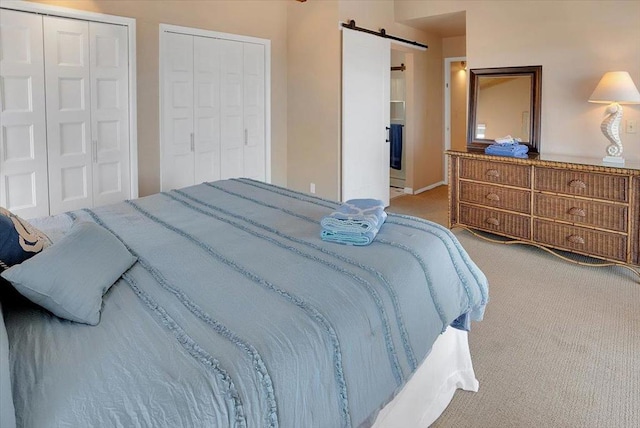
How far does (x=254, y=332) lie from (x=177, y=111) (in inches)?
152

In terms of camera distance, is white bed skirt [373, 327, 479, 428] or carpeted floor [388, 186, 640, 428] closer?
white bed skirt [373, 327, 479, 428]

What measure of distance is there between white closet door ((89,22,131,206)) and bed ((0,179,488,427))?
1.97m

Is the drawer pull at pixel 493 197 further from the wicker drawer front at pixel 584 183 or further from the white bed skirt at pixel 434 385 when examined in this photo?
the white bed skirt at pixel 434 385

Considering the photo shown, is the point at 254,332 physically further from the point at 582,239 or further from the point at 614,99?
the point at 614,99

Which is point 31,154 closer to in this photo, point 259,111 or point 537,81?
point 259,111

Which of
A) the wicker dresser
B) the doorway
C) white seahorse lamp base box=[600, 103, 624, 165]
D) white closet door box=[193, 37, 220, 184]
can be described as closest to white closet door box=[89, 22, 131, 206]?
white closet door box=[193, 37, 220, 184]

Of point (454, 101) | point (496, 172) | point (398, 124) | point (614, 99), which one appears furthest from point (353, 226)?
point (454, 101)

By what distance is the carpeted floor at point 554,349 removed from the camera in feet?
6.86

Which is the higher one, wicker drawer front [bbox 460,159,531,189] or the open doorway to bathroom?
the open doorway to bathroom

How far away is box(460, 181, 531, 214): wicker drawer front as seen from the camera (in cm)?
420

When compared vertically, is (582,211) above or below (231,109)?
below

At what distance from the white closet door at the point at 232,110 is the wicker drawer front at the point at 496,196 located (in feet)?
8.12

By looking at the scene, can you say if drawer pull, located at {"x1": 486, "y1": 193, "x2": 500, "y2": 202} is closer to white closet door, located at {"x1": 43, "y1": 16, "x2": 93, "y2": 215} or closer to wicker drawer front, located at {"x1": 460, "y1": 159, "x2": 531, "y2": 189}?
wicker drawer front, located at {"x1": 460, "y1": 159, "x2": 531, "y2": 189}

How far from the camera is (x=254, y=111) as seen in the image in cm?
541
